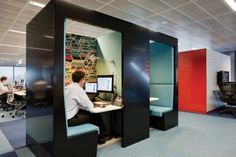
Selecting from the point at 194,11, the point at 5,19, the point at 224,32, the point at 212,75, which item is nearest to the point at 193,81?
the point at 212,75

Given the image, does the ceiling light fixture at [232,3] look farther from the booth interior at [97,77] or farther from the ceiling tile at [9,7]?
the ceiling tile at [9,7]

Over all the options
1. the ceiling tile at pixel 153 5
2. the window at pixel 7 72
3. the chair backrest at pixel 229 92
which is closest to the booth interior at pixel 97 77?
the ceiling tile at pixel 153 5

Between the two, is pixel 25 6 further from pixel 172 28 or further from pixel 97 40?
pixel 172 28

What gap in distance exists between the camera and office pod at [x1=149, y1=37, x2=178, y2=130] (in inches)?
163

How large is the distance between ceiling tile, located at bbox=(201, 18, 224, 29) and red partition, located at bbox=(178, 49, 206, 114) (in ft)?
2.96

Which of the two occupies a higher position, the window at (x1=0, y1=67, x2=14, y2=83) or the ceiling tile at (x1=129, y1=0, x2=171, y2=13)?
the ceiling tile at (x1=129, y1=0, x2=171, y2=13)

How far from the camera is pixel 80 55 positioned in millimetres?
3959

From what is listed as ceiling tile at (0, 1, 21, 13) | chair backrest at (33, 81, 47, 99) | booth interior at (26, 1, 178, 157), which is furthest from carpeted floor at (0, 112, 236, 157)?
ceiling tile at (0, 1, 21, 13)

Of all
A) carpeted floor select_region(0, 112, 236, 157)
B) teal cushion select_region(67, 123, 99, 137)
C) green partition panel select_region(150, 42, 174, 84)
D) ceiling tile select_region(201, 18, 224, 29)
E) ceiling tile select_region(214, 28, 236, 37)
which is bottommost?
carpeted floor select_region(0, 112, 236, 157)

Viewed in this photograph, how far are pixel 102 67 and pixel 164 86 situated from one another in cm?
186

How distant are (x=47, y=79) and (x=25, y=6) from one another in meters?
2.90

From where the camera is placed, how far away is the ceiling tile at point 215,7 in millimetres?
3986

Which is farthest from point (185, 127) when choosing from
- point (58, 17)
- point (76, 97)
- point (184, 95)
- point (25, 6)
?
point (25, 6)

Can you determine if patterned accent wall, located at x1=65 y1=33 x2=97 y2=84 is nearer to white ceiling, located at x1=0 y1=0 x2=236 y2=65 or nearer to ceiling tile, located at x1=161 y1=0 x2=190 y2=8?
white ceiling, located at x1=0 y1=0 x2=236 y2=65
